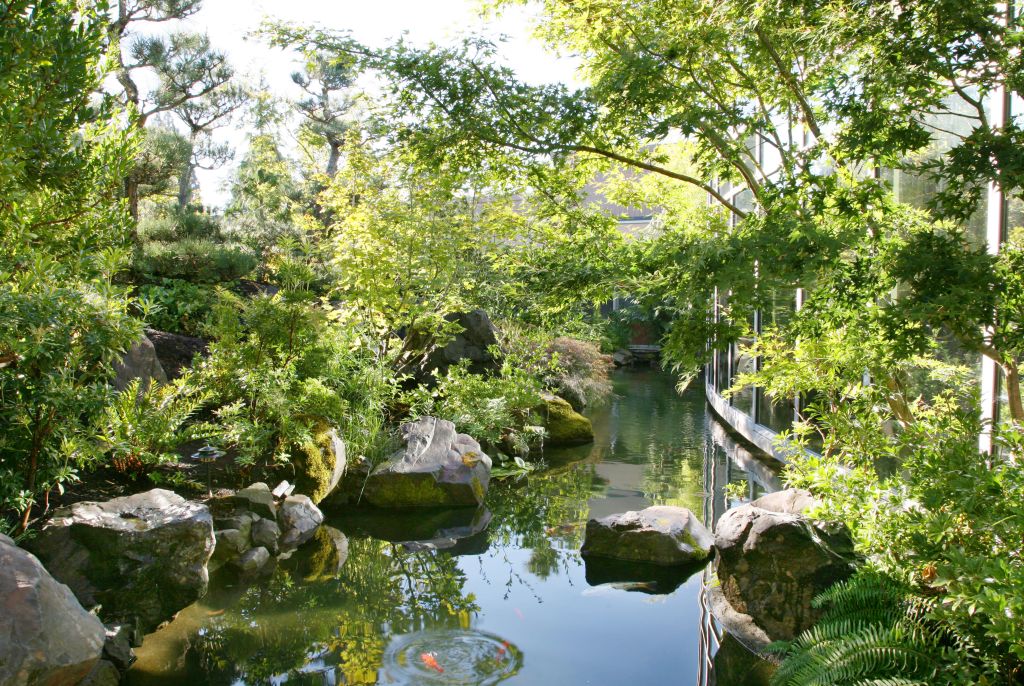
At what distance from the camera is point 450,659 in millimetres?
3988

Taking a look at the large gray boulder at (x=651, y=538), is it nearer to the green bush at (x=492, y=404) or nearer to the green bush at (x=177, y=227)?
the green bush at (x=492, y=404)

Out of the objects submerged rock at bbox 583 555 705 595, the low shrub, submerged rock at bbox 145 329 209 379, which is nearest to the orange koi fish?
submerged rock at bbox 583 555 705 595

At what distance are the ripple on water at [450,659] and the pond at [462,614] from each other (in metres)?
0.01

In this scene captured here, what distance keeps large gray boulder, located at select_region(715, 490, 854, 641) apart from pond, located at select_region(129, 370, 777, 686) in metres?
0.27

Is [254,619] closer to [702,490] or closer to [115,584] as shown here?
[115,584]

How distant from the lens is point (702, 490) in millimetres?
7629

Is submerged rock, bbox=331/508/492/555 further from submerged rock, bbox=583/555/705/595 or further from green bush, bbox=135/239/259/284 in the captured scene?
green bush, bbox=135/239/259/284

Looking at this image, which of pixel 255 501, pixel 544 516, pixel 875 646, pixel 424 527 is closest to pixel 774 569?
pixel 875 646

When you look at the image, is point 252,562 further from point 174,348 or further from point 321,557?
point 174,348

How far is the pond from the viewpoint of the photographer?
12.7 ft

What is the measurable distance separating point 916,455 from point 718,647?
4.95ft

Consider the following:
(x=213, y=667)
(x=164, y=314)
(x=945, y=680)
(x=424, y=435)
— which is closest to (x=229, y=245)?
(x=164, y=314)

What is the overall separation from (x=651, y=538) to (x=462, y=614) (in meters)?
1.70

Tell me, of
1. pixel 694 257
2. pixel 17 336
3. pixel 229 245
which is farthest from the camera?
pixel 229 245
